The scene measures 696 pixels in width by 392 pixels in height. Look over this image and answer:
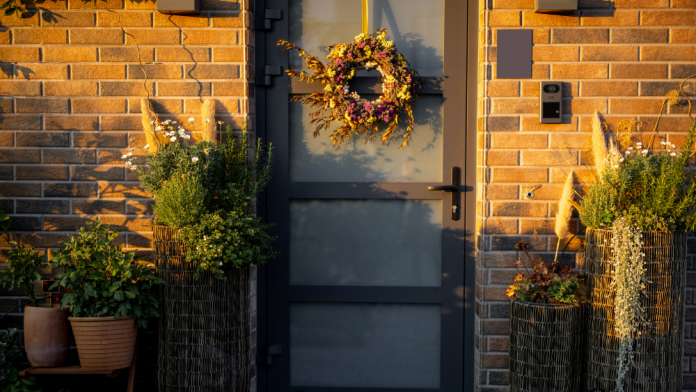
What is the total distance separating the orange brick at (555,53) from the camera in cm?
255

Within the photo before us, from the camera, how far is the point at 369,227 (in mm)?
2775

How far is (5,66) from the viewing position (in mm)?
2650

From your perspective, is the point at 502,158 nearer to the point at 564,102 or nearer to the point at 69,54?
the point at 564,102

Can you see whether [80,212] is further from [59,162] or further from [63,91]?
[63,91]

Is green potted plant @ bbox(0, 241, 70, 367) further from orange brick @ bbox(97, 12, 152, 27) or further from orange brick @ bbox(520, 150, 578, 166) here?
orange brick @ bbox(520, 150, 578, 166)

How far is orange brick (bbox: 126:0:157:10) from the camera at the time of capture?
262 cm

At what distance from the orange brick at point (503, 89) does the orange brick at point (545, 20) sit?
34 cm

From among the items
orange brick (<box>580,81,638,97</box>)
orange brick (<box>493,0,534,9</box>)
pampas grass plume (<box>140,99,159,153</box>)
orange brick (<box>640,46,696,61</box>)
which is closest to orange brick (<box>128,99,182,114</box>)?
pampas grass plume (<box>140,99,159,153</box>)

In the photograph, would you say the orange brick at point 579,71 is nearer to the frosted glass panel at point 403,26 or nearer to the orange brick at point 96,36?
the frosted glass panel at point 403,26

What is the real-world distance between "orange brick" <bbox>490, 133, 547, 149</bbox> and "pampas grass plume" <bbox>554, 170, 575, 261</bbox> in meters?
0.26

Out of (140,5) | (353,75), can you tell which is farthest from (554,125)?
(140,5)

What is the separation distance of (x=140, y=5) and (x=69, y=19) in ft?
1.37

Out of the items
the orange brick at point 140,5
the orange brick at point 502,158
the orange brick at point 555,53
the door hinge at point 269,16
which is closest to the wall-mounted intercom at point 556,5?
the orange brick at point 555,53

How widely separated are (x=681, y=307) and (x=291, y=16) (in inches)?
104
